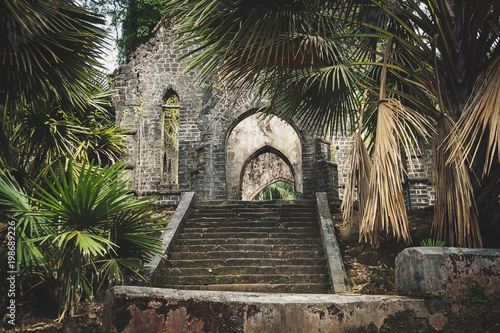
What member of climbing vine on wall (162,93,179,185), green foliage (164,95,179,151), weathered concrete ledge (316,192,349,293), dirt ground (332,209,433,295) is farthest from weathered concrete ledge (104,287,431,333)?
green foliage (164,95,179,151)

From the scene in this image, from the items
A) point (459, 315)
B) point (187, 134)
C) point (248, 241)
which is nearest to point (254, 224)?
point (248, 241)

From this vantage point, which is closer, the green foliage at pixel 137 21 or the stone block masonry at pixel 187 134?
the stone block masonry at pixel 187 134

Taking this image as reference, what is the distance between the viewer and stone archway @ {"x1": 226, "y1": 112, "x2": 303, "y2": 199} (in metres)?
17.4

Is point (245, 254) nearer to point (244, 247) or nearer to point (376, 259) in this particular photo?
point (244, 247)

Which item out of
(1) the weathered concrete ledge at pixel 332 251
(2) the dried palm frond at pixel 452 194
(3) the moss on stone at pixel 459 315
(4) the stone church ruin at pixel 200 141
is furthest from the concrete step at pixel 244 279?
(4) the stone church ruin at pixel 200 141

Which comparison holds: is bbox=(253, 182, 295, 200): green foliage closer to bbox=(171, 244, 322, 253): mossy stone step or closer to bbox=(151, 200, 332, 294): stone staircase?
bbox=(151, 200, 332, 294): stone staircase

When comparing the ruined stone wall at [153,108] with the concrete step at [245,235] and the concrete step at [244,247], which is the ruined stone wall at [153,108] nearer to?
the concrete step at [245,235]

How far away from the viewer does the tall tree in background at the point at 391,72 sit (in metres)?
4.20

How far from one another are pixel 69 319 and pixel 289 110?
416cm

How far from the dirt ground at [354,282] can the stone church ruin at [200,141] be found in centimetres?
584

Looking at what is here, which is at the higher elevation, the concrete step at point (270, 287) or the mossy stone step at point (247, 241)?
the mossy stone step at point (247, 241)

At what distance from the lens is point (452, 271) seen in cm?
340

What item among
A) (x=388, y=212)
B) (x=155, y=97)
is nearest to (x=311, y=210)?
(x=388, y=212)

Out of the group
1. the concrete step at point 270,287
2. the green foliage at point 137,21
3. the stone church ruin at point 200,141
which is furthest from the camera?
the green foliage at point 137,21
